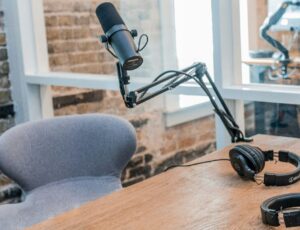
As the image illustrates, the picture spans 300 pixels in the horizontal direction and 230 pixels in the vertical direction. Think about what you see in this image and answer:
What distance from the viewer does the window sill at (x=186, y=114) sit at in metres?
2.44

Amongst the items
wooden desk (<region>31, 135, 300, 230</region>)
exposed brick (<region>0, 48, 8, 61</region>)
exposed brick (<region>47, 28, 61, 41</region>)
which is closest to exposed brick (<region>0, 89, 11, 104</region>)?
exposed brick (<region>0, 48, 8, 61</region>)

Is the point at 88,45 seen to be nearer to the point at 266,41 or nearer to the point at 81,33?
the point at 81,33

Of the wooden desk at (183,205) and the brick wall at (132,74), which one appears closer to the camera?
the wooden desk at (183,205)

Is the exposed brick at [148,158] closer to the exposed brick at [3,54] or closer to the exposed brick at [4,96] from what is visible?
the exposed brick at [4,96]

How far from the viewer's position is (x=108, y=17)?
51.6 inches

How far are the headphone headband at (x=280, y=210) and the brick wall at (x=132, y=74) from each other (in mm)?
1299

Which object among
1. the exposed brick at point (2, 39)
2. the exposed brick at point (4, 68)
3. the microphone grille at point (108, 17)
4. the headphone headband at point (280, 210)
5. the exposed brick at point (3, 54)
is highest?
the microphone grille at point (108, 17)

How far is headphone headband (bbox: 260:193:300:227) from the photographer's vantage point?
97 centimetres

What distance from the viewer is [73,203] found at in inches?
71.9

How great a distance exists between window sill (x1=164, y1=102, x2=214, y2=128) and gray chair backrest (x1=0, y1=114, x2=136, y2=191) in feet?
2.04

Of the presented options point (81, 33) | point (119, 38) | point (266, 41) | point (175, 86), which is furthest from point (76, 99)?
point (119, 38)

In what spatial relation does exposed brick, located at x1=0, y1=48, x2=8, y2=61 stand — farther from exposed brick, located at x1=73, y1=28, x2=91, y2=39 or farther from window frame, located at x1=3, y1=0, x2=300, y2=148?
exposed brick, located at x1=73, y1=28, x2=91, y2=39

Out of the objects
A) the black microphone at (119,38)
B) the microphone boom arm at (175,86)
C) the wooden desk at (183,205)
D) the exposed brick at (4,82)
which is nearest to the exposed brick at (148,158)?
the exposed brick at (4,82)

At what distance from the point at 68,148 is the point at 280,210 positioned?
1096 mm
